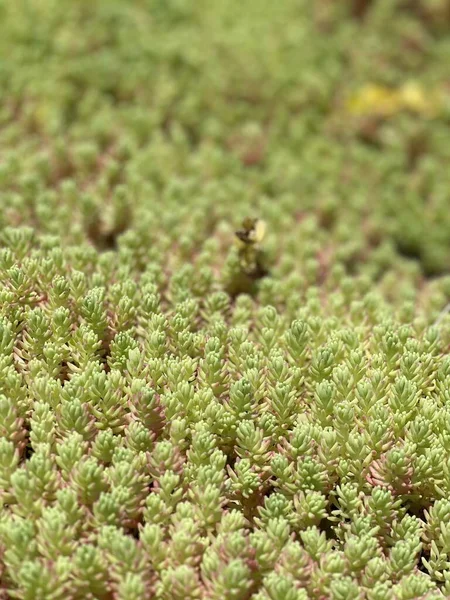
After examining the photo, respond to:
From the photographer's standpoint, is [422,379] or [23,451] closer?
[23,451]

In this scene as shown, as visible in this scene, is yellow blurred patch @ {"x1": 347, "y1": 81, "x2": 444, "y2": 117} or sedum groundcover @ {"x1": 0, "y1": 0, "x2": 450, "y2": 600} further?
yellow blurred patch @ {"x1": 347, "y1": 81, "x2": 444, "y2": 117}

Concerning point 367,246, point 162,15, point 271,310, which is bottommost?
point 367,246

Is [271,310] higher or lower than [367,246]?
higher

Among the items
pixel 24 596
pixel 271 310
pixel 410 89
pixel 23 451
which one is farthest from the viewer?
pixel 410 89

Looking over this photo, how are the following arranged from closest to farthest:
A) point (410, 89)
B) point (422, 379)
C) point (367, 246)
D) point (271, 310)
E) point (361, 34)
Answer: point (422, 379) → point (271, 310) → point (367, 246) → point (410, 89) → point (361, 34)

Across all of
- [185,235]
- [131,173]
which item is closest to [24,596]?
[185,235]

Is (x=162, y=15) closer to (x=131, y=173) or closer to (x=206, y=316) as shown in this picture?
(x=131, y=173)

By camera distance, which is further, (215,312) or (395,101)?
(395,101)
